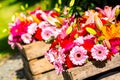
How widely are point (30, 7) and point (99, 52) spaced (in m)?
5.66

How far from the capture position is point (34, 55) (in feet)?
14.9

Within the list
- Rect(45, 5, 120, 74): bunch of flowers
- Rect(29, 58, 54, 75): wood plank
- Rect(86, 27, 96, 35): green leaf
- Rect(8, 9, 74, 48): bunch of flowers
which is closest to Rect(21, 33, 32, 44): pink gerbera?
Rect(8, 9, 74, 48): bunch of flowers

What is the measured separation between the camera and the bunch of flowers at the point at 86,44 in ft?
11.4

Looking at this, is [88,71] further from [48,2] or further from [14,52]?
[48,2]

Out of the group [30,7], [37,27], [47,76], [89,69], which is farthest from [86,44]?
[30,7]

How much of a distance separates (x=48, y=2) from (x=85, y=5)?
4379 mm

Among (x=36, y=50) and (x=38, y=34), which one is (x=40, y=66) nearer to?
(x=36, y=50)

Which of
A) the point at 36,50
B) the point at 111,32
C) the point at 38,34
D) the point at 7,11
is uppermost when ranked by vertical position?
the point at 111,32

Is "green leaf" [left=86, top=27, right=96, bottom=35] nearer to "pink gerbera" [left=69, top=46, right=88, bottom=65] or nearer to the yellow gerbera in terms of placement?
the yellow gerbera

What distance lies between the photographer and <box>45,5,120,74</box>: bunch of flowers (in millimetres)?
3461

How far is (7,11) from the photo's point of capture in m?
9.30

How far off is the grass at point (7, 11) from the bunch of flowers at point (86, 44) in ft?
9.89

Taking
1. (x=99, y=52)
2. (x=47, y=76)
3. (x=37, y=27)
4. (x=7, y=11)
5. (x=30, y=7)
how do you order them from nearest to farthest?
(x=99, y=52)
(x=47, y=76)
(x=37, y=27)
(x=30, y=7)
(x=7, y=11)

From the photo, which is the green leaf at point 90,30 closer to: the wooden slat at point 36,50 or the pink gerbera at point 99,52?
the pink gerbera at point 99,52
